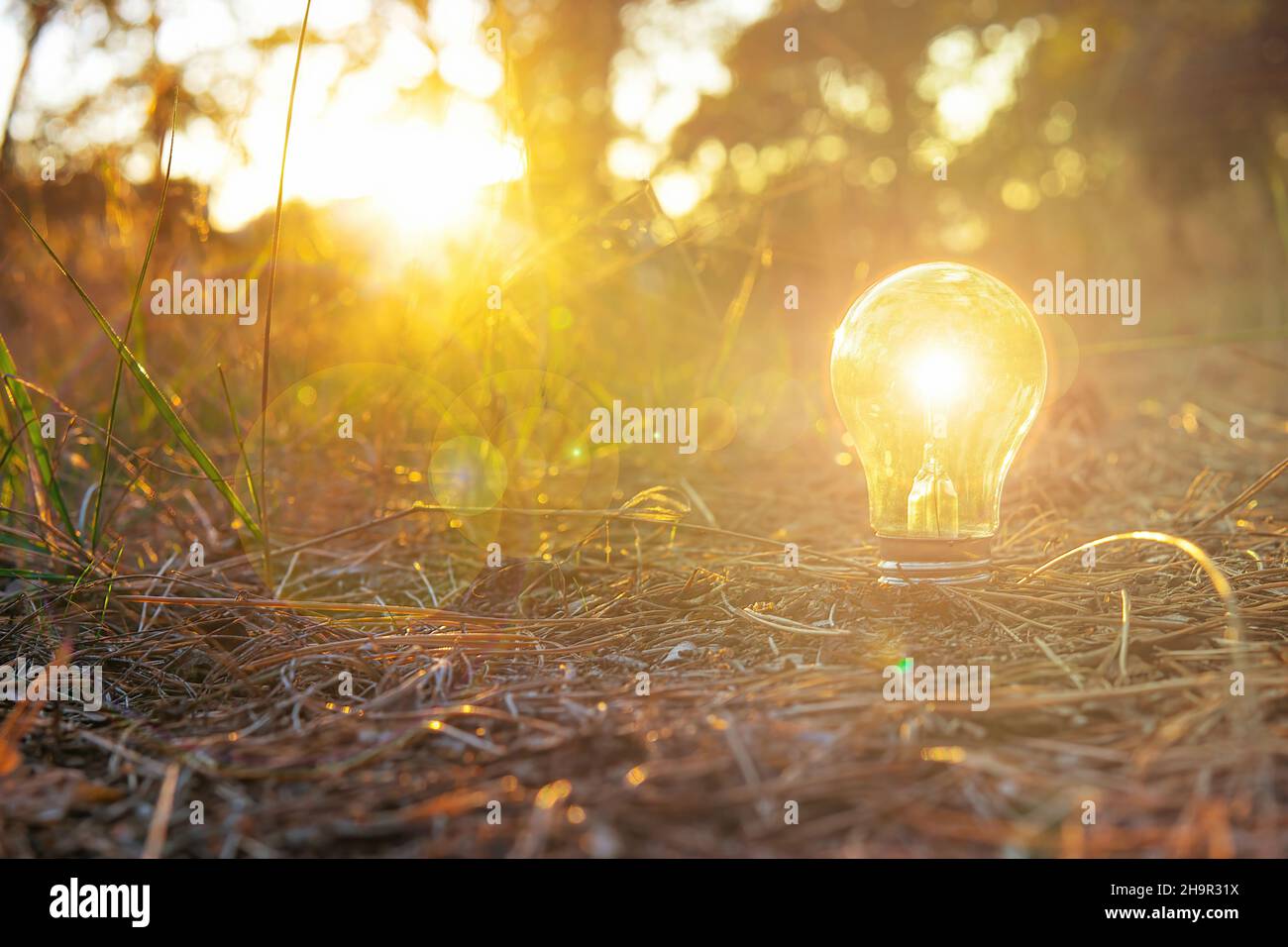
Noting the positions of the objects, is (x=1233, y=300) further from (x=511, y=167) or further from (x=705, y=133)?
(x=511, y=167)

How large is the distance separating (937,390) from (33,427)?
1621mm

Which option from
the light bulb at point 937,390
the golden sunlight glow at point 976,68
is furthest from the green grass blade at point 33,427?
the golden sunlight glow at point 976,68

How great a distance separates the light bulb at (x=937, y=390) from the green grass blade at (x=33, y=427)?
1386mm

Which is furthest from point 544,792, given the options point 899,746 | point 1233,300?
point 1233,300

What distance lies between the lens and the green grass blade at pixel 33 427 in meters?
1.60

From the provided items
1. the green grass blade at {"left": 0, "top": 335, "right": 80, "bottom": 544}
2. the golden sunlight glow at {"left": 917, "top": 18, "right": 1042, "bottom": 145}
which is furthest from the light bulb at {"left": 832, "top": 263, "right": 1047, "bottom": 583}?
the golden sunlight glow at {"left": 917, "top": 18, "right": 1042, "bottom": 145}

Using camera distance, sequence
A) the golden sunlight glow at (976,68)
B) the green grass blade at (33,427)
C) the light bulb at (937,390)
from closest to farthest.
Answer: the green grass blade at (33,427)
the light bulb at (937,390)
the golden sunlight glow at (976,68)

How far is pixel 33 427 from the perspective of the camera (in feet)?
5.51

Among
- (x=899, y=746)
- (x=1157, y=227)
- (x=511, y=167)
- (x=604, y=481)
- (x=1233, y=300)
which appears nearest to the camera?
(x=899, y=746)

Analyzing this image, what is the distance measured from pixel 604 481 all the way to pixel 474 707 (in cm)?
156

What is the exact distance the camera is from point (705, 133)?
28.4ft

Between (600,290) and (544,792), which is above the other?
(600,290)

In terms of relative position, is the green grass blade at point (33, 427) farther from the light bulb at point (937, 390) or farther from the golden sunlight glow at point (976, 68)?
the golden sunlight glow at point (976, 68)
